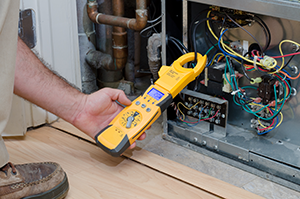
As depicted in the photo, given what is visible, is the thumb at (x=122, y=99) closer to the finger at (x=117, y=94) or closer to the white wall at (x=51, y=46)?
the finger at (x=117, y=94)

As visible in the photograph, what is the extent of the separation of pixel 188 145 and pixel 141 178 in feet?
0.99

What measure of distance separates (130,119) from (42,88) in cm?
31

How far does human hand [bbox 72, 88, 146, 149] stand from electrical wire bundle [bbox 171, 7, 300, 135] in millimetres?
327

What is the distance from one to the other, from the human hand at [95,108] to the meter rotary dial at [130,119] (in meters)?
0.05

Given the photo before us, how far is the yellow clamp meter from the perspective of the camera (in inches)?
47.1

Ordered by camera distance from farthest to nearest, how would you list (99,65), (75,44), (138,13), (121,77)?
(121,77) → (99,65) → (75,44) → (138,13)

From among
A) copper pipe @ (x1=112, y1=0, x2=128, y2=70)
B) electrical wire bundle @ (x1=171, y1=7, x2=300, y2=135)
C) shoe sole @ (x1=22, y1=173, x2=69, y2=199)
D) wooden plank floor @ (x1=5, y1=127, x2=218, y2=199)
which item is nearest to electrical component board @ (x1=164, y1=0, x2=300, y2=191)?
electrical wire bundle @ (x1=171, y1=7, x2=300, y2=135)

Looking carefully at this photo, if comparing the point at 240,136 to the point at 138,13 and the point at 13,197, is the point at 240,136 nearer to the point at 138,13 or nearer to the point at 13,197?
the point at 138,13

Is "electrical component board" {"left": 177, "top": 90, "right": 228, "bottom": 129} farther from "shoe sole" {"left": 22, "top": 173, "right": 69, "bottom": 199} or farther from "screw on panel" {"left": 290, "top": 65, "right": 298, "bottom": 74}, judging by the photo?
"shoe sole" {"left": 22, "top": 173, "right": 69, "bottom": 199}

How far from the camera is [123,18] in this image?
1.63 metres

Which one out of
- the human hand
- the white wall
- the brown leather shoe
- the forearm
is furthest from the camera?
the white wall

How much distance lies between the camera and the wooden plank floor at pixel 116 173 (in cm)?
117

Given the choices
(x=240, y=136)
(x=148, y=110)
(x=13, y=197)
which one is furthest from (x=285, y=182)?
(x=13, y=197)

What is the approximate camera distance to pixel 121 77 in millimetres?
1989
